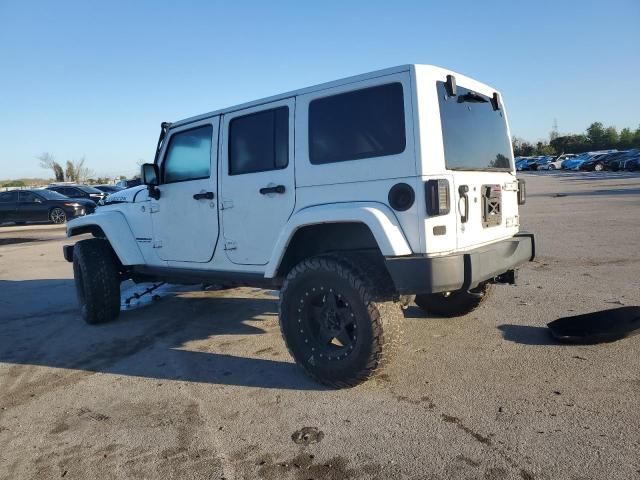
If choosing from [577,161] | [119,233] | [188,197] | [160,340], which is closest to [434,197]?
[188,197]

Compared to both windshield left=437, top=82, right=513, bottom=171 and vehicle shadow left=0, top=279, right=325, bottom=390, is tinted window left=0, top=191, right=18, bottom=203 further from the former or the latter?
windshield left=437, top=82, right=513, bottom=171

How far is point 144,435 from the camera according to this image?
10.4 feet

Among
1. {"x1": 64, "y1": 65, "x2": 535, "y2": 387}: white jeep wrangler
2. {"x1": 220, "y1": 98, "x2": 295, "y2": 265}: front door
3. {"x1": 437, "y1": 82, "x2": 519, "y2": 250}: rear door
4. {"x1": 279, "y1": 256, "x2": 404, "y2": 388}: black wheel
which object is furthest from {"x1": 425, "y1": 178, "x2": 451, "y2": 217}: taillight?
{"x1": 220, "y1": 98, "x2": 295, "y2": 265}: front door

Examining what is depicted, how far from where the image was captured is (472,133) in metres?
3.96

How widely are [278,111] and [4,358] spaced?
11.6 feet

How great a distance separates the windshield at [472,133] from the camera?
11.7 ft

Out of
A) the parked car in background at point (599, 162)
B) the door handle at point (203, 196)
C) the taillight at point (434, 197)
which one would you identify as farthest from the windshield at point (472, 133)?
the parked car in background at point (599, 162)

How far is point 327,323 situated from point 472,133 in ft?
6.17

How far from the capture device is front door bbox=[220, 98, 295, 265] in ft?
13.2

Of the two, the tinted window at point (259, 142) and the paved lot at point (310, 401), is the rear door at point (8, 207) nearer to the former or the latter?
the paved lot at point (310, 401)

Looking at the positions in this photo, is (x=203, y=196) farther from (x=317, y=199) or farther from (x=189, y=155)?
(x=317, y=199)

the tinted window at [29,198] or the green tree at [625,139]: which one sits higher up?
the green tree at [625,139]

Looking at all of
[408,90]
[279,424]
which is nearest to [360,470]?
[279,424]

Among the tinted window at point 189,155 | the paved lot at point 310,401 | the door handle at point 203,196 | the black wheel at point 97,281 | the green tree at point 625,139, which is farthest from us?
the green tree at point 625,139
